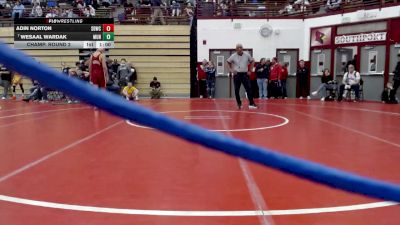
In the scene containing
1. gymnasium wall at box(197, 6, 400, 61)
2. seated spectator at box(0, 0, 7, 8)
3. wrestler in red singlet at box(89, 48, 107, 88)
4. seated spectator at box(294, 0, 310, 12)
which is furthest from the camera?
seated spectator at box(0, 0, 7, 8)

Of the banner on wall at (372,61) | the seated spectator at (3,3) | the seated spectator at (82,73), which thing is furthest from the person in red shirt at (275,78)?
the seated spectator at (3,3)

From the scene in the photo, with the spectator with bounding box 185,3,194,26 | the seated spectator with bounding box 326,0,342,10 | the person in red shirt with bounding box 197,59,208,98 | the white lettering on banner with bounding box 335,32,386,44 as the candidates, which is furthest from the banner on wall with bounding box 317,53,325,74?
the spectator with bounding box 185,3,194,26

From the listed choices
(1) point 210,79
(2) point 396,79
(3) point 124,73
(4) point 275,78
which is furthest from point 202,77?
(2) point 396,79

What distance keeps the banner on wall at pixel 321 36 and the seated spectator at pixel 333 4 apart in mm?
954

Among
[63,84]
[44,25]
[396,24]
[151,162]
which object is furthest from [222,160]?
[44,25]

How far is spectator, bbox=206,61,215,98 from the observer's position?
20281mm

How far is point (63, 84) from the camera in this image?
134cm

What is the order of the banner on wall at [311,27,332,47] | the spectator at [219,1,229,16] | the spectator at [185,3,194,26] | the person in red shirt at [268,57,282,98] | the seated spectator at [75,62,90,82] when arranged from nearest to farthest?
the seated spectator at [75,62,90,82] → the person in red shirt at [268,57,282,98] → the banner on wall at [311,27,332,47] → the spectator at [219,1,229,16] → the spectator at [185,3,194,26]

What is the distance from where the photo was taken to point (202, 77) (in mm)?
20797

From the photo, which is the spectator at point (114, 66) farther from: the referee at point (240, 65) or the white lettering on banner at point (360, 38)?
the white lettering on banner at point (360, 38)

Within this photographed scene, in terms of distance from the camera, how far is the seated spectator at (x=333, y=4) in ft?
63.5

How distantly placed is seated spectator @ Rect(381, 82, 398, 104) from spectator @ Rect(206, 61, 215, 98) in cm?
749

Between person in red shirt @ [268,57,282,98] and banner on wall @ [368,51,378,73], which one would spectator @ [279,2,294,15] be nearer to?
person in red shirt @ [268,57,282,98]
